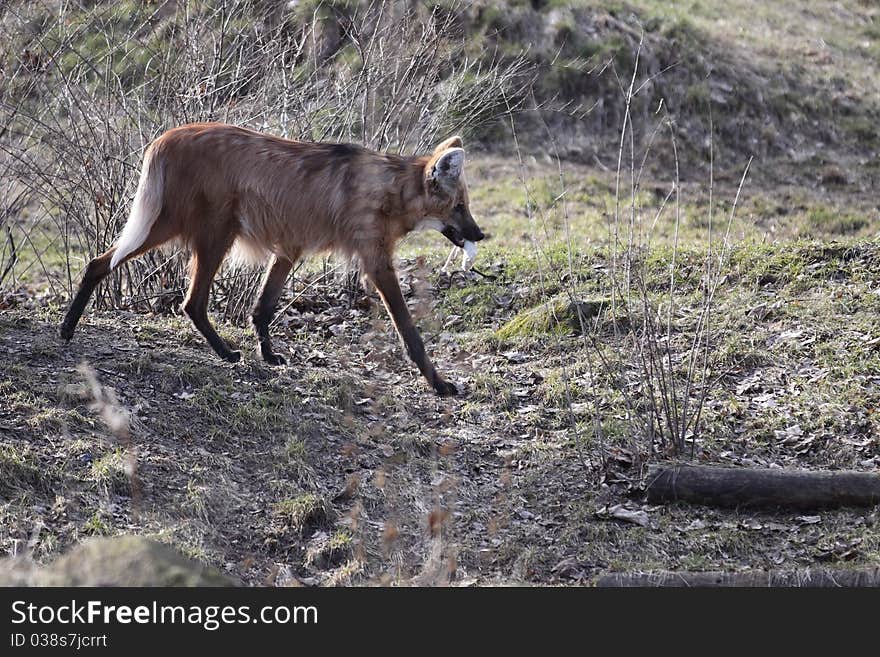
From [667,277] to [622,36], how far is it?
7155 mm

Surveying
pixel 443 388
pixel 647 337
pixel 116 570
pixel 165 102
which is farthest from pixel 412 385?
pixel 116 570

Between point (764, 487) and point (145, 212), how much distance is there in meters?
3.65

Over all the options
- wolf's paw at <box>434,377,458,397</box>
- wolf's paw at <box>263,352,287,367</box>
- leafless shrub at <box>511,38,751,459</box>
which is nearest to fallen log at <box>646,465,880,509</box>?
leafless shrub at <box>511,38,751,459</box>

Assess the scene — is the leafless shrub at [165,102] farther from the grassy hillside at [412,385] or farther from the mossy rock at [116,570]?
the mossy rock at [116,570]

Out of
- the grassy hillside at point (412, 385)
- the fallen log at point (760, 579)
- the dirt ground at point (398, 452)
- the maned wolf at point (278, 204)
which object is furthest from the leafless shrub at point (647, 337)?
the fallen log at point (760, 579)

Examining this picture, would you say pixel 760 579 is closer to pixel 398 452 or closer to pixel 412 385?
pixel 398 452

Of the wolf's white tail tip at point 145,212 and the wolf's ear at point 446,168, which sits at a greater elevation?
the wolf's ear at point 446,168

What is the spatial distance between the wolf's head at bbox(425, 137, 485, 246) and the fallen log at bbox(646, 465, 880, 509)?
6.39ft

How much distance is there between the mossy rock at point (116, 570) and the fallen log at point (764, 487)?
2.62 meters

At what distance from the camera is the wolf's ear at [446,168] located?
5.63m

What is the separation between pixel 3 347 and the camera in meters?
5.59

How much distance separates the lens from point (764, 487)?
184 inches

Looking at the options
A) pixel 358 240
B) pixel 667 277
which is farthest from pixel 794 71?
pixel 358 240

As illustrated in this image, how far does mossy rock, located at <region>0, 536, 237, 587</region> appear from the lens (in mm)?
2783
